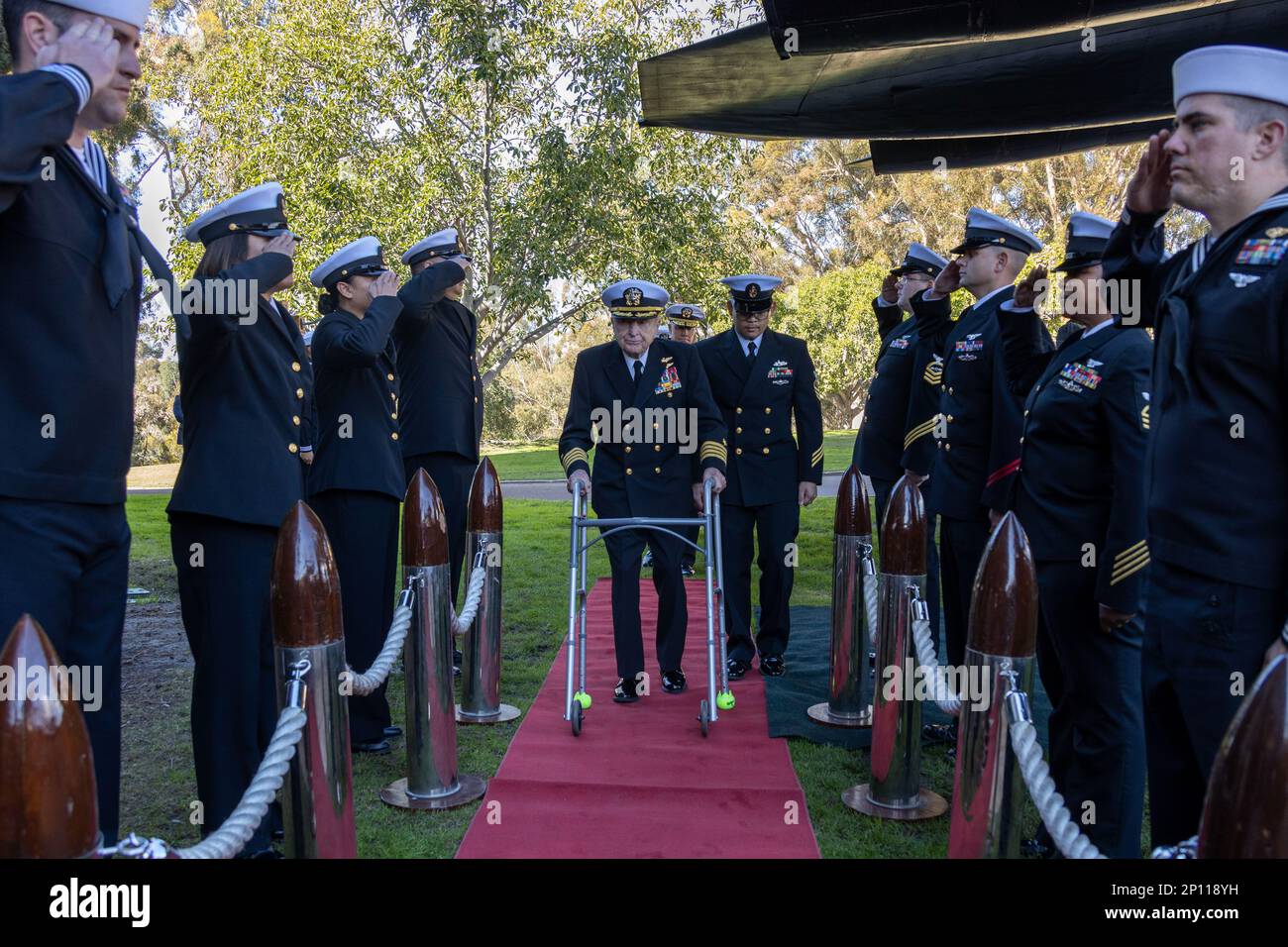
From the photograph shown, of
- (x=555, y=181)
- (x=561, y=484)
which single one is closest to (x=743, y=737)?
(x=555, y=181)

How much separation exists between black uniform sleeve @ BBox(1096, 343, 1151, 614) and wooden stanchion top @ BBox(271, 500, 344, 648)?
2.32m

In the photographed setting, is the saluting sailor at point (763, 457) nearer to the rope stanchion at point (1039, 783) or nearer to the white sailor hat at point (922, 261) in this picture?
the white sailor hat at point (922, 261)

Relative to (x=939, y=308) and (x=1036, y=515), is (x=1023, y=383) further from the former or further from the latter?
(x=939, y=308)

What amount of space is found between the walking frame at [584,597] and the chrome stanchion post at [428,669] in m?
0.79

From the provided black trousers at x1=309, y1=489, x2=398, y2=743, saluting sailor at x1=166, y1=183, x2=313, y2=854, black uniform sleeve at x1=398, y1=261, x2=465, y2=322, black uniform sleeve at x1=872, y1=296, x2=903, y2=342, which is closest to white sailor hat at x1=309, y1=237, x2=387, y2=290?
black uniform sleeve at x1=398, y1=261, x2=465, y2=322

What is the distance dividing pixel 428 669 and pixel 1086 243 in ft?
9.72

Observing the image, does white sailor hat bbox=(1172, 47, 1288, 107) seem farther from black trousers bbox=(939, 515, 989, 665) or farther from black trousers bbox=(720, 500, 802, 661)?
black trousers bbox=(720, 500, 802, 661)

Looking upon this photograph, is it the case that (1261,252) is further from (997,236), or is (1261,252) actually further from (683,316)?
(683,316)

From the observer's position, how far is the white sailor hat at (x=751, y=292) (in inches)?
249

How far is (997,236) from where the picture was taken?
16.0 feet

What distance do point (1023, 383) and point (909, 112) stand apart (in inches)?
101

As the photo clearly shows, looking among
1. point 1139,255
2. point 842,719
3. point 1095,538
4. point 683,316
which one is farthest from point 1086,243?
point 683,316

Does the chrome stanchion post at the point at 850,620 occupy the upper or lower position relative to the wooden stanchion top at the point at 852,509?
lower

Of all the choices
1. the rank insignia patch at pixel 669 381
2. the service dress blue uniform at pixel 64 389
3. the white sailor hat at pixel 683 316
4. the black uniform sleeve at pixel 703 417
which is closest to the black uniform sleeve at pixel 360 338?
the rank insignia patch at pixel 669 381
